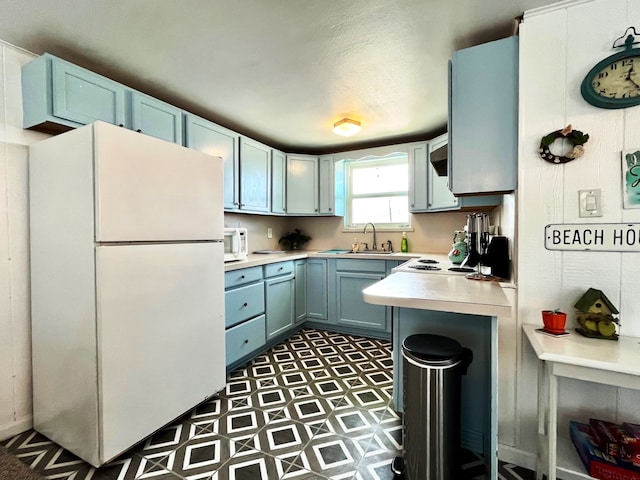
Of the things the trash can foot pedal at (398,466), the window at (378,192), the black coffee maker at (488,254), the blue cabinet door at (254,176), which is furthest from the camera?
the window at (378,192)

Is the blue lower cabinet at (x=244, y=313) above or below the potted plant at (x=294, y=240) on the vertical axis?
below

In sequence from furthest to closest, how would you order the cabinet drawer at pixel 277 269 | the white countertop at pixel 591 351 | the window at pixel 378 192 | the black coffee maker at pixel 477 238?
the window at pixel 378 192
the cabinet drawer at pixel 277 269
the black coffee maker at pixel 477 238
the white countertop at pixel 591 351

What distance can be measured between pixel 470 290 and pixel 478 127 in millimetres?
873

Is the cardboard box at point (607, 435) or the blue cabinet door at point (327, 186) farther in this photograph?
the blue cabinet door at point (327, 186)

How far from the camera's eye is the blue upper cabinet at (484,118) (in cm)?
149

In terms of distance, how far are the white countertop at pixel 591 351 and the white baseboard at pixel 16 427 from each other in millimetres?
2731

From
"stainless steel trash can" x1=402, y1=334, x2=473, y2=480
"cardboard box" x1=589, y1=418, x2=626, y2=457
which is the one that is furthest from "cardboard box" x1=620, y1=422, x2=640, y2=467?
"stainless steel trash can" x1=402, y1=334, x2=473, y2=480

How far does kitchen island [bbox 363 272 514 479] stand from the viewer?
1129 millimetres

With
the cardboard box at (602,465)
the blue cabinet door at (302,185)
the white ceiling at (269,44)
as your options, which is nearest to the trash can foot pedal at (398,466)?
the cardboard box at (602,465)

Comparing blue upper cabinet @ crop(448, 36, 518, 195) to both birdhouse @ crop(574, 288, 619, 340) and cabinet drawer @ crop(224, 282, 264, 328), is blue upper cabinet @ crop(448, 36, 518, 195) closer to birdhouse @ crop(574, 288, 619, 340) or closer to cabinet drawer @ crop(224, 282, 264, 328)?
birdhouse @ crop(574, 288, 619, 340)

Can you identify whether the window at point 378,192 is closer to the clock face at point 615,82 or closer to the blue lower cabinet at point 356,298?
the blue lower cabinet at point 356,298

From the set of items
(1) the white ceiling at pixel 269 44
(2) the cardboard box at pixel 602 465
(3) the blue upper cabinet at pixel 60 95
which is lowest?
(2) the cardboard box at pixel 602 465

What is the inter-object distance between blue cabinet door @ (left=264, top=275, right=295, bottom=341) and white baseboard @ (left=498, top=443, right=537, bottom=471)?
1.99 metres

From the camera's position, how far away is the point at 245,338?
2.53 m
